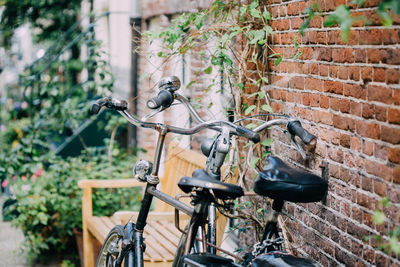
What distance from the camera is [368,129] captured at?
2582 mm

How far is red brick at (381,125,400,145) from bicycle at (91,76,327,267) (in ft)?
1.13

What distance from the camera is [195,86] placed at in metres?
5.62

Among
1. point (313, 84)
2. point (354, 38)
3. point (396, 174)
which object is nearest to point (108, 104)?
point (313, 84)

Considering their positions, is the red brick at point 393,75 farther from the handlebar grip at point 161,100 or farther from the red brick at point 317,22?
the handlebar grip at point 161,100

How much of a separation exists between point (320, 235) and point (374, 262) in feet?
1.89

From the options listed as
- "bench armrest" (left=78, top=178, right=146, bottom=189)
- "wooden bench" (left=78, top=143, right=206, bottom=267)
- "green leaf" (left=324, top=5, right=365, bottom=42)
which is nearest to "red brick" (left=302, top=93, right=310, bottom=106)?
"green leaf" (left=324, top=5, right=365, bottom=42)

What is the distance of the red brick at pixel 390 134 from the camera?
2357 millimetres

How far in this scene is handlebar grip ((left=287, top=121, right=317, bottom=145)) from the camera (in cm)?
300

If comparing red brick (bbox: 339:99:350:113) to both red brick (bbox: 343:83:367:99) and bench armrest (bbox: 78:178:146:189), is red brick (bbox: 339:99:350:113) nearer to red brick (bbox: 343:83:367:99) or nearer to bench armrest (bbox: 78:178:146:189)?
red brick (bbox: 343:83:367:99)

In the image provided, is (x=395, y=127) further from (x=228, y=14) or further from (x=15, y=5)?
(x=15, y=5)

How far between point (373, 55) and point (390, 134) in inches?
14.2

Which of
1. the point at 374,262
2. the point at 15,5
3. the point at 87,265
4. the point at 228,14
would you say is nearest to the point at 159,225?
the point at 87,265

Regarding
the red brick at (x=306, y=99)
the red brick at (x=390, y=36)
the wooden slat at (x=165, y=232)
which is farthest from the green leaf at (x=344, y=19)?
the wooden slat at (x=165, y=232)

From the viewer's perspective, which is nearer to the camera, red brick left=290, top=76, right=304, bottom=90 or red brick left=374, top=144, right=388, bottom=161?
red brick left=374, top=144, right=388, bottom=161
